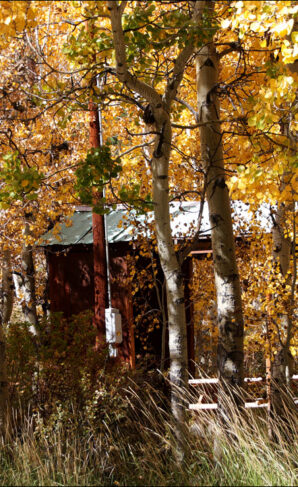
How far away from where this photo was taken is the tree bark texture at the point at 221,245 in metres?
5.67

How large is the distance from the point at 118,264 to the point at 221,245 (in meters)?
5.46

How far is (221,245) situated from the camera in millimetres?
5723

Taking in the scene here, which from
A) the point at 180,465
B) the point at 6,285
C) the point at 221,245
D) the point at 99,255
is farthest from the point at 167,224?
the point at 6,285

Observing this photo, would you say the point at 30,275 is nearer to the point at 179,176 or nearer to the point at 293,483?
the point at 179,176

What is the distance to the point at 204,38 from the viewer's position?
16.3 ft

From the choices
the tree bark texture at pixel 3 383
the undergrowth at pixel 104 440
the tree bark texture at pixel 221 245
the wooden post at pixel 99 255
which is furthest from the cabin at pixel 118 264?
the tree bark texture at pixel 3 383

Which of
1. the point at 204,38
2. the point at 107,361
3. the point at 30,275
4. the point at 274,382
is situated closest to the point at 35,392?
the point at 107,361

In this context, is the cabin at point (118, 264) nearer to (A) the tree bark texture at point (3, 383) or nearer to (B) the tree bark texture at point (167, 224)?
(A) the tree bark texture at point (3, 383)

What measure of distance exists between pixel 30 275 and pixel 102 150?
832 centimetres

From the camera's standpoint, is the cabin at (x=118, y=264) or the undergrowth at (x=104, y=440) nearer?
the undergrowth at (x=104, y=440)

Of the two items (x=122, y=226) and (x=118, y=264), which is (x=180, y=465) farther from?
(x=118, y=264)

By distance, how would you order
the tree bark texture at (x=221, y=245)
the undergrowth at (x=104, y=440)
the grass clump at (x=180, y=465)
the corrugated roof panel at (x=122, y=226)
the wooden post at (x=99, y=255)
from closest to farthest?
the grass clump at (x=180, y=465) < the undergrowth at (x=104, y=440) < the tree bark texture at (x=221, y=245) < the wooden post at (x=99, y=255) < the corrugated roof panel at (x=122, y=226)

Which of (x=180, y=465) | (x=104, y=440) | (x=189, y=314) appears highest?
(x=189, y=314)

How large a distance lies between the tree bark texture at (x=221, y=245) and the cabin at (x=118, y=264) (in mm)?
3792
